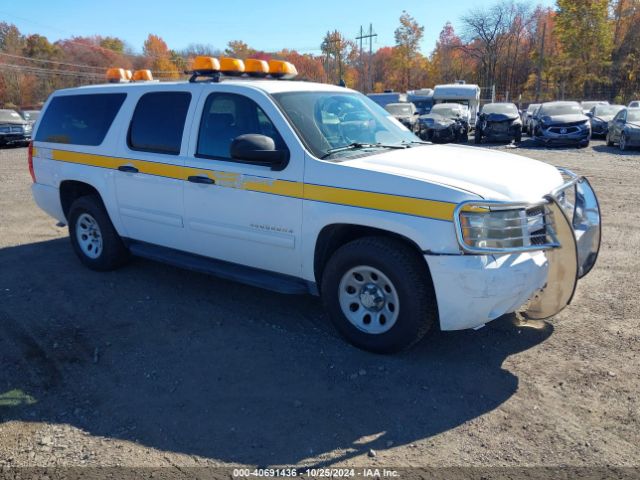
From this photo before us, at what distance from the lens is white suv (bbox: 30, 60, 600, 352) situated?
3.38 meters

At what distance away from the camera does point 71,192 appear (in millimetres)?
6105

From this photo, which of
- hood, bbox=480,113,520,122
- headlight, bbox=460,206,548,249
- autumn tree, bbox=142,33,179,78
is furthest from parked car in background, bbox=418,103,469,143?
autumn tree, bbox=142,33,179,78

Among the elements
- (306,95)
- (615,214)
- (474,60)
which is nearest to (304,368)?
(306,95)

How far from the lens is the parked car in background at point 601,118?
2200 centimetres

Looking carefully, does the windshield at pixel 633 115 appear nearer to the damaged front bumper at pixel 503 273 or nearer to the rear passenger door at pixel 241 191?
the damaged front bumper at pixel 503 273

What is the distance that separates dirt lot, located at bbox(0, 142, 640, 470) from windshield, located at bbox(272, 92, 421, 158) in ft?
4.97

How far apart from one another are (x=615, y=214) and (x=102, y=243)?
7142 mm

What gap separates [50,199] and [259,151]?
3488mm

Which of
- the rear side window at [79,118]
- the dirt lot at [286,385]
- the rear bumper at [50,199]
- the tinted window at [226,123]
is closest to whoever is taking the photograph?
the dirt lot at [286,385]

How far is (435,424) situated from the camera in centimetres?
310

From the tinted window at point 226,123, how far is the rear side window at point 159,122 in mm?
273

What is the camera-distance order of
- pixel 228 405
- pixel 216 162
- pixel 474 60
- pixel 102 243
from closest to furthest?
A: pixel 228 405, pixel 216 162, pixel 102 243, pixel 474 60

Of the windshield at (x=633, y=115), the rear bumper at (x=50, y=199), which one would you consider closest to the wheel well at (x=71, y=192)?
the rear bumper at (x=50, y=199)

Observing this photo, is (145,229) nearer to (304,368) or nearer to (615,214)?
(304,368)
